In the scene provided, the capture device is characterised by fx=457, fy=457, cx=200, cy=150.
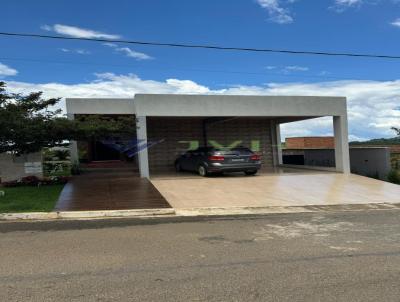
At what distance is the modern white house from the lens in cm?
1839

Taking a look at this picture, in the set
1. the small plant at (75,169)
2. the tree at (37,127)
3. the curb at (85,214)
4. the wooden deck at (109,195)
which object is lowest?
the curb at (85,214)

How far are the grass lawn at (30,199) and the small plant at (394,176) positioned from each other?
41.8 feet

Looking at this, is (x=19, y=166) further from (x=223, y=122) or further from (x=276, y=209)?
(x=223, y=122)

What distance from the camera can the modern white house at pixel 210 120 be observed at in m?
18.4

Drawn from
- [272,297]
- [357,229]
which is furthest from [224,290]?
[357,229]

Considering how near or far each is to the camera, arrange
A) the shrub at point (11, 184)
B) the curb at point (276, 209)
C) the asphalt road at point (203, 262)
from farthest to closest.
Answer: the shrub at point (11, 184) → the curb at point (276, 209) → the asphalt road at point (203, 262)

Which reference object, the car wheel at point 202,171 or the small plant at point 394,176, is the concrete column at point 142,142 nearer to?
the car wheel at point 202,171

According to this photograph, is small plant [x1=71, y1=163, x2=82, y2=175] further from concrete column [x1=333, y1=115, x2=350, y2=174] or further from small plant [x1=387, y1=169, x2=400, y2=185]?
small plant [x1=387, y1=169, x2=400, y2=185]

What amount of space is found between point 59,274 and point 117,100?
54.6 ft

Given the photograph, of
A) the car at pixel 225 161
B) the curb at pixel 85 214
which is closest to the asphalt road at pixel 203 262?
the curb at pixel 85 214

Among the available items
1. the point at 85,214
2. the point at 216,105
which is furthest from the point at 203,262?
the point at 216,105

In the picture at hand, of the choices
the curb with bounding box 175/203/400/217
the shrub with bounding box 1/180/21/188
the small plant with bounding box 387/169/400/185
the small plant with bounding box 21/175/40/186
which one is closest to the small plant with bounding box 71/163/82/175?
the small plant with bounding box 21/175/40/186

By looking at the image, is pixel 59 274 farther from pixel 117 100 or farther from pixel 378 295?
pixel 117 100

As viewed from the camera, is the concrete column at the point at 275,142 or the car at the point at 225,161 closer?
the car at the point at 225,161
